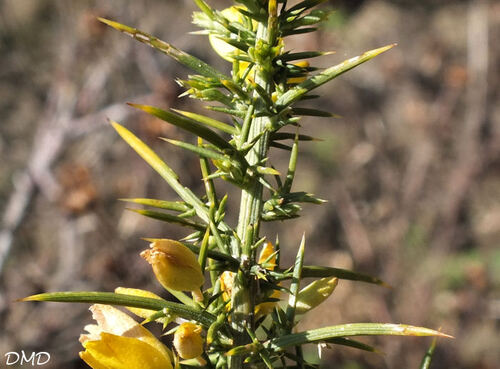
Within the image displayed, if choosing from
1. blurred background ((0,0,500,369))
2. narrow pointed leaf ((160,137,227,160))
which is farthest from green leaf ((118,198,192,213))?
blurred background ((0,0,500,369))

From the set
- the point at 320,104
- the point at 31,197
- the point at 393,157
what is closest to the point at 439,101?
the point at 393,157

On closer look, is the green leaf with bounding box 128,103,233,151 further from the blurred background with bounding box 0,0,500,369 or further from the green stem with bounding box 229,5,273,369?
the blurred background with bounding box 0,0,500,369

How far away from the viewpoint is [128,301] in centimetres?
48

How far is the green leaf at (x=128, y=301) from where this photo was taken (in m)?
0.44

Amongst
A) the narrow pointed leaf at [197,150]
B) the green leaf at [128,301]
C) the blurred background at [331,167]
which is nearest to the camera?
the green leaf at [128,301]

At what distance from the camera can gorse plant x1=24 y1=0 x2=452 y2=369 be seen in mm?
534

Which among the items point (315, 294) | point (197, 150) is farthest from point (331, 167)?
point (197, 150)

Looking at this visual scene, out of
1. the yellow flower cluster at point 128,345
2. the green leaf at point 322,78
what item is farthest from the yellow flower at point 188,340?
the green leaf at point 322,78

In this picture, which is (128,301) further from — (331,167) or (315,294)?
(331,167)

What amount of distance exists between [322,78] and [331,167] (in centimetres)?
317

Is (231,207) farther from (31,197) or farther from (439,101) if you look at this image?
(439,101)

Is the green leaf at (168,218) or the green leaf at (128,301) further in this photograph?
the green leaf at (168,218)

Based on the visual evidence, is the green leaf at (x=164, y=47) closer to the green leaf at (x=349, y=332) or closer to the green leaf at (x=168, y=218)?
the green leaf at (x=168, y=218)

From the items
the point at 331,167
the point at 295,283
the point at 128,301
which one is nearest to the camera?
the point at 128,301
